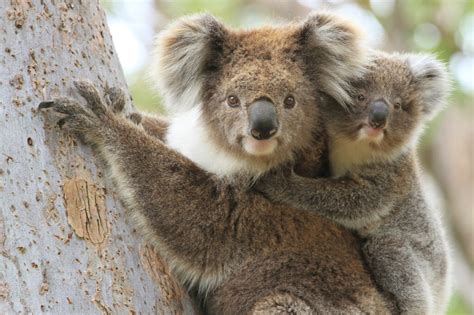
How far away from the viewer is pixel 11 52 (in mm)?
3461

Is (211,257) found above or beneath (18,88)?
beneath

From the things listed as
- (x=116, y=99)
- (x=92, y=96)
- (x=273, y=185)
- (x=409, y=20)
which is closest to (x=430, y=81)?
(x=273, y=185)

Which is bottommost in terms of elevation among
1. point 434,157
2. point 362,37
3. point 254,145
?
point 434,157

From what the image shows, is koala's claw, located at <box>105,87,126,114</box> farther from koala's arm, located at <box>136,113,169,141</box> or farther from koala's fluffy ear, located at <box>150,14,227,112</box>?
koala's arm, located at <box>136,113,169,141</box>

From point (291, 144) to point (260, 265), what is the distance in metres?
0.74

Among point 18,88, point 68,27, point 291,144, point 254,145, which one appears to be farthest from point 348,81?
point 18,88

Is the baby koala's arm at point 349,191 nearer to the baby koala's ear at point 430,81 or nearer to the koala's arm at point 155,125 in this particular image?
the baby koala's ear at point 430,81

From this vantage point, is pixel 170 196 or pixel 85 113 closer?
pixel 85 113

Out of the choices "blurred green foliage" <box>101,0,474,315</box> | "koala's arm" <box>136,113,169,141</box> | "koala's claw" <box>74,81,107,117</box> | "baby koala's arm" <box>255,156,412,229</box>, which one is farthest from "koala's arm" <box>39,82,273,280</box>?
"blurred green foliage" <box>101,0,474,315</box>

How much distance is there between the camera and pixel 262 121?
380 centimetres

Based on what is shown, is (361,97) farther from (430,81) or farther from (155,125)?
(155,125)

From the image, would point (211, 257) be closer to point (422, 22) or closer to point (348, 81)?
point (348, 81)

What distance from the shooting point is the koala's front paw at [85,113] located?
3.51 meters

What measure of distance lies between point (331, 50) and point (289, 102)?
0.51 m
